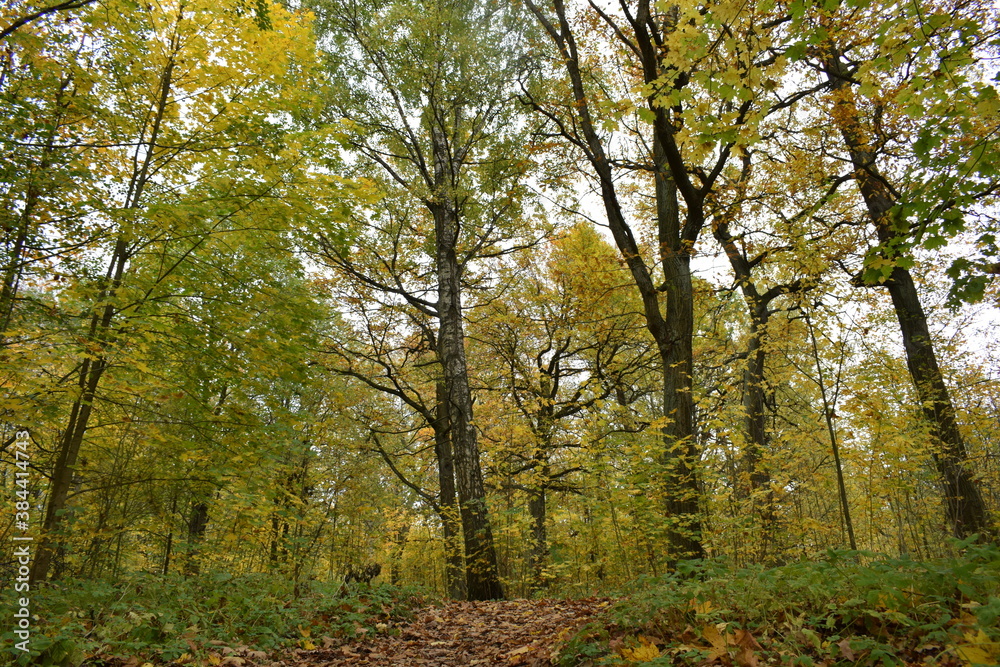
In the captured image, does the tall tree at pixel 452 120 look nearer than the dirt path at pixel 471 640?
No

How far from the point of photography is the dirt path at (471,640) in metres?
3.99

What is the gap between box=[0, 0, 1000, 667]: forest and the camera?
125 inches

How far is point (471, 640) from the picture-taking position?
16.2ft

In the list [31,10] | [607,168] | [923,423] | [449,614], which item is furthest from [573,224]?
[31,10]

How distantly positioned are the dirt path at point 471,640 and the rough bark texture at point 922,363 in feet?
15.7

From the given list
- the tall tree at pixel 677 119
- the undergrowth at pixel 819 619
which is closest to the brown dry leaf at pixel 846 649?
the undergrowth at pixel 819 619

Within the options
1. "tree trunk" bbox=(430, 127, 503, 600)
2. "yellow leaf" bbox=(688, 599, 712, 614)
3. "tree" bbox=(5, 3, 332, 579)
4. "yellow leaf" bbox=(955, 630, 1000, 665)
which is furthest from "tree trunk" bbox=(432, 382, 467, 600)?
"yellow leaf" bbox=(955, 630, 1000, 665)

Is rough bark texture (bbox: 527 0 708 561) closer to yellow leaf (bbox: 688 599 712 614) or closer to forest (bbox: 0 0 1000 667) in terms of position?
forest (bbox: 0 0 1000 667)

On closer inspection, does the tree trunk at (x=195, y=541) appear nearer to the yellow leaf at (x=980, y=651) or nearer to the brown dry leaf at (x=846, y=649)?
the brown dry leaf at (x=846, y=649)

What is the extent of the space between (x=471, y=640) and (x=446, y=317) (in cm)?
538

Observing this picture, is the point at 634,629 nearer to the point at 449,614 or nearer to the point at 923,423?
the point at 449,614

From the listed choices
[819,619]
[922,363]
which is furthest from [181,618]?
[922,363]

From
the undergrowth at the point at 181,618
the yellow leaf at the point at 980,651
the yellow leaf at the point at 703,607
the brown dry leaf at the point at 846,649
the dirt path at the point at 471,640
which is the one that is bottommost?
the dirt path at the point at 471,640

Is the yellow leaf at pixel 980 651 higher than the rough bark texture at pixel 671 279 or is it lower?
lower
